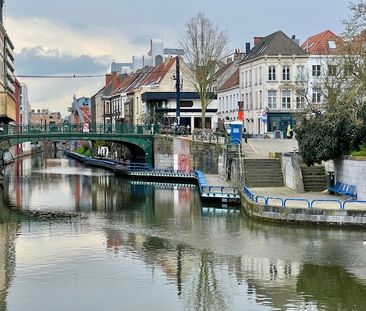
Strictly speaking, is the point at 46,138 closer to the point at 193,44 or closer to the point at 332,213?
the point at 193,44

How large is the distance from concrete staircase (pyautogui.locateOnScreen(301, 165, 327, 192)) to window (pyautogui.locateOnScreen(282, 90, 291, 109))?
33027 mm

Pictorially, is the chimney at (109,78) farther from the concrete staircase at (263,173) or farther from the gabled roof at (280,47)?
the concrete staircase at (263,173)

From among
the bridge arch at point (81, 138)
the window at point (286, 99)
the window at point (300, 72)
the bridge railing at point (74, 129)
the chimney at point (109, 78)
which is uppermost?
the chimney at point (109, 78)

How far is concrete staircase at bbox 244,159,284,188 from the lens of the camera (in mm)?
46219

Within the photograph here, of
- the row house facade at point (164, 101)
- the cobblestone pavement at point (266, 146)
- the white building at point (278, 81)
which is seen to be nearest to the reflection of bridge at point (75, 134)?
the white building at point (278, 81)

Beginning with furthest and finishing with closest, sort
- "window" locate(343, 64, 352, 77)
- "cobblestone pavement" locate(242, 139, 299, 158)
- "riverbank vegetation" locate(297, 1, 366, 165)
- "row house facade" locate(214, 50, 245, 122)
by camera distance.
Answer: "row house facade" locate(214, 50, 245, 122), "cobblestone pavement" locate(242, 139, 299, 158), "window" locate(343, 64, 352, 77), "riverbank vegetation" locate(297, 1, 366, 165)

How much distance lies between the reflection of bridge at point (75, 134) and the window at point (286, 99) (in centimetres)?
1444

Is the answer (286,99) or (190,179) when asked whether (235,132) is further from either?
(286,99)

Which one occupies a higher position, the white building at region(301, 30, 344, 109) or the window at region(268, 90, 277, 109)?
the white building at region(301, 30, 344, 109)

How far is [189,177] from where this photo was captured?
66.2 meters

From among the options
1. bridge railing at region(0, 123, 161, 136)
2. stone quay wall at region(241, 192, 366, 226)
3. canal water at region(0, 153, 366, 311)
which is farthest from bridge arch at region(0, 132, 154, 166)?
stone quay wall at region(241, 192, 366, 226)

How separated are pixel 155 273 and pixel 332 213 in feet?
39.1

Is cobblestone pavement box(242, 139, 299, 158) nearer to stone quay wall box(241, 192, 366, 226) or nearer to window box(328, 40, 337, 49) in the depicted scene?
window box(328, 40, 337, 49)

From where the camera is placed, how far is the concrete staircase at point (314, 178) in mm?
43750
